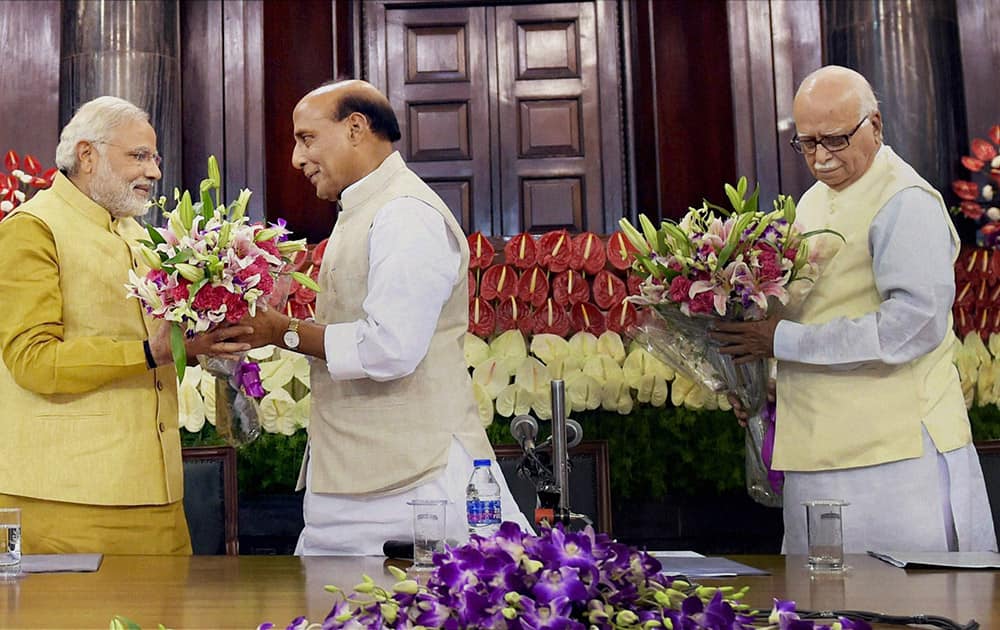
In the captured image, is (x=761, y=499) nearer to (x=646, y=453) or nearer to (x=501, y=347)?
(x=646, y=453)

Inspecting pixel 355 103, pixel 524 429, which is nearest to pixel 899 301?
pixel 524 429

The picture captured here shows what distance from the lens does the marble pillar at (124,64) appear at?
530 cm

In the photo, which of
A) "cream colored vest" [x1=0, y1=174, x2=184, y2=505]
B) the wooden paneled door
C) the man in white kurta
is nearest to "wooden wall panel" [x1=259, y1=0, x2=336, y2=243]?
the wooden paneled door

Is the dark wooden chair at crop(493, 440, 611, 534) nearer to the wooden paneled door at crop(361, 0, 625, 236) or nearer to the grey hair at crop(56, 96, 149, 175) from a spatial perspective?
the grey hair at crop(56, 96, 149, 175)

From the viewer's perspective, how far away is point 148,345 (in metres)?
2.54

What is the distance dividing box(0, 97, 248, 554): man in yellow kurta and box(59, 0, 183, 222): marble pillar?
269 cm

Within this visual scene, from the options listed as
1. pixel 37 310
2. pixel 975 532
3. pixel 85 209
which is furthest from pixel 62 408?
pixel 975 532

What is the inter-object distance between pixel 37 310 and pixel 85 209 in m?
0.29

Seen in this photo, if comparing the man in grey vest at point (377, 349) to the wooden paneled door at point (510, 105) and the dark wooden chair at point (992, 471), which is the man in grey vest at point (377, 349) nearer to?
the dark wooden chair at point (992, 471)

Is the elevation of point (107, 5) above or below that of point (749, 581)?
above

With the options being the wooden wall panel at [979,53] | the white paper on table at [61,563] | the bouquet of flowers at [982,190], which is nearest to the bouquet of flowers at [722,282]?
the white paper on table at [61,563]

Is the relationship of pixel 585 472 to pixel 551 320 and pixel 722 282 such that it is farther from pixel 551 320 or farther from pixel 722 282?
pixel 551 320

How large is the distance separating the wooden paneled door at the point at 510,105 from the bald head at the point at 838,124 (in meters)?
3.83

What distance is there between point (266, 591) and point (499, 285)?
2.14m
